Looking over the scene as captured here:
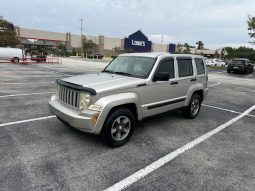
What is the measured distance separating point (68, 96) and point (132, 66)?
175 cm

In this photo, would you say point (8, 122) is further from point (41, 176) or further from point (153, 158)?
point (153, 158)

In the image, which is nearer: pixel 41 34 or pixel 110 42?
pixel 41 34

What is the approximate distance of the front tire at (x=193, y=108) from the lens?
609 centimetres

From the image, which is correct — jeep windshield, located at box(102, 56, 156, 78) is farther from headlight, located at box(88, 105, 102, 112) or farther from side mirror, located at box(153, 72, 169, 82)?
headlight, located at box(88, 105, 102, 112)

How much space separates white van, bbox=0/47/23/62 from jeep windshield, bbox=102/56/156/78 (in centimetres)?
2453

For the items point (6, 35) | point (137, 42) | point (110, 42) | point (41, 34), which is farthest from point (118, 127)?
point (110, 42)

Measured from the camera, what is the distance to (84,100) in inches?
153

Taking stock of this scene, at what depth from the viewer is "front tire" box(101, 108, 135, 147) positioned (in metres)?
4.01

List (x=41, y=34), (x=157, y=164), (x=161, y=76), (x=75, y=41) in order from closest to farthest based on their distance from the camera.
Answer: (x=157, y=164) < (x=161, y=76) < (x=41, y=34) < (x=75, y=41)

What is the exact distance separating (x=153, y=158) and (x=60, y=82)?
2458mm

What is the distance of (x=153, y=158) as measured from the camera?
3.92m

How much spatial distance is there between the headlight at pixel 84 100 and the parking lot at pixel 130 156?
2.90 ft

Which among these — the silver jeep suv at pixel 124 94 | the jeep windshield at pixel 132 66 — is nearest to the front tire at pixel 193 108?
the silver jeep suv at pixel 124 94

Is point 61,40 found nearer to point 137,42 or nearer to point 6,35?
point 6,35
